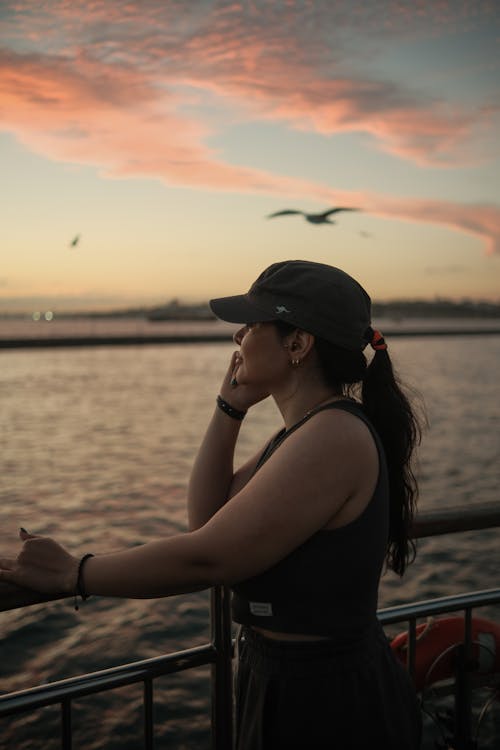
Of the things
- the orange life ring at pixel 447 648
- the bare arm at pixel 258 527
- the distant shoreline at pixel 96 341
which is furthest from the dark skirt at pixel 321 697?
the distant shoreline at pixel 96 341

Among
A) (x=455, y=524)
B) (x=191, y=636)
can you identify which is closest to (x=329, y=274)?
(x=455, y=524)

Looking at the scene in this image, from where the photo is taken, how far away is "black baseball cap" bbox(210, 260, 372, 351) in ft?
6.06

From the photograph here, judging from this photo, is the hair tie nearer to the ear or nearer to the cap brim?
the ear

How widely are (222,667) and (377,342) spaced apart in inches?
45.1

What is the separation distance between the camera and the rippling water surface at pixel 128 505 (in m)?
8.03

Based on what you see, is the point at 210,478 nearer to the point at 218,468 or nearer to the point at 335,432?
the point at 218,468

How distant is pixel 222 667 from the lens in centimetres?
236

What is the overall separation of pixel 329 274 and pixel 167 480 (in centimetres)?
1935

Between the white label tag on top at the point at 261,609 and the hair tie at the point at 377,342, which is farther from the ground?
the hair tie at the point at 377,342

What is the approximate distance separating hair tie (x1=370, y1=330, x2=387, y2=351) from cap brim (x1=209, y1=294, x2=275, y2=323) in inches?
11.9

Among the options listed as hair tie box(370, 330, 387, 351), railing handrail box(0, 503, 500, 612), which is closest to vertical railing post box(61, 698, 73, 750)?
railing handrail box(0, 503, 500, 612)

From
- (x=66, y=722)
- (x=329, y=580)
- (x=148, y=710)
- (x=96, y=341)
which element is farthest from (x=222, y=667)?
(x=96, y=341)

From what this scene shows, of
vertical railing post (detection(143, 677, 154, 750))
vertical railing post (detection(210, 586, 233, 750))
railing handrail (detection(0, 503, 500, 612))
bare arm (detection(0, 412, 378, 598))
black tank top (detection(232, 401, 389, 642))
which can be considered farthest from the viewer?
railing handrail (detection(0, 503, 500, 612))

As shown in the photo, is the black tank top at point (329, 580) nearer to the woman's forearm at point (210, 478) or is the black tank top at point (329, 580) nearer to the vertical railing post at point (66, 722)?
the woman's forearm at point (210, 478)
